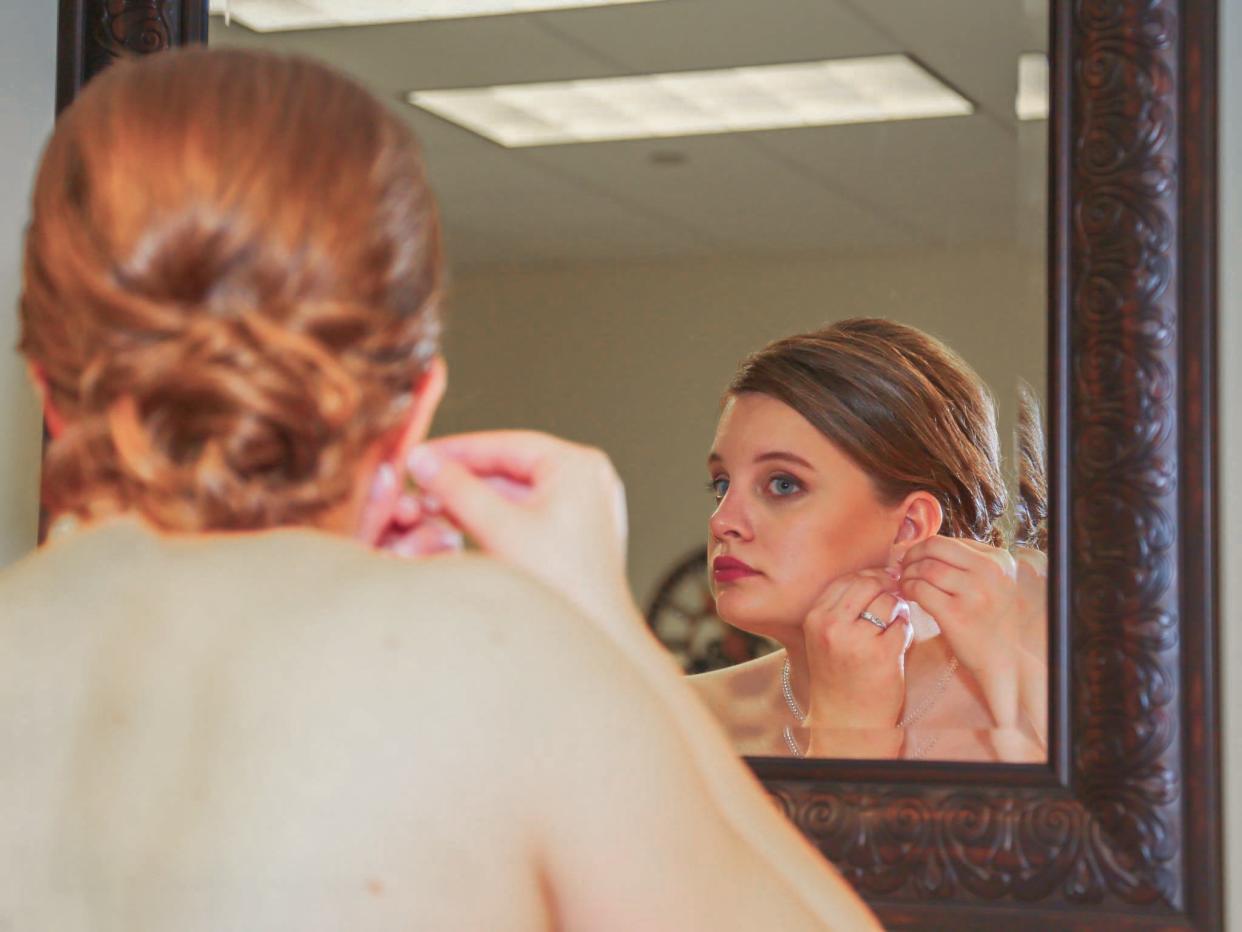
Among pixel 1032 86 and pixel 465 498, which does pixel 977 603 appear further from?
pixel 465 498

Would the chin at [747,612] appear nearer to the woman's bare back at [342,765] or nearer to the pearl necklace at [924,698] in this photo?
the pearl necklace at [924,698]

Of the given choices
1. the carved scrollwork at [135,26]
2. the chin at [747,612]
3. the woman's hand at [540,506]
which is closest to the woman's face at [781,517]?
the chin at [747,612]

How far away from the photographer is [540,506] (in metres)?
0.79

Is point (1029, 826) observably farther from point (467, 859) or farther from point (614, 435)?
point (467, 859)

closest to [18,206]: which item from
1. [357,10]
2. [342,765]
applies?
[357,10]

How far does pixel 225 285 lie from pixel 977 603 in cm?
71

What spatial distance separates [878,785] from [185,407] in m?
0.69

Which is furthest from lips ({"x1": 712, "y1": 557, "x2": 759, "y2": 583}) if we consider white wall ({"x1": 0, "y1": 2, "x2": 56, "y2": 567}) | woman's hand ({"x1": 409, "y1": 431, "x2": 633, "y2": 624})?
white wall ({"x1": 0, "y1": 2, "x2": 56, "y2": 567})

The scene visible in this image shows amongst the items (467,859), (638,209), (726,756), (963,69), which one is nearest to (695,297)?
(638,209)

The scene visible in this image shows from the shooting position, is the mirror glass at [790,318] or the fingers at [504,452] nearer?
the fingers at [504,452]

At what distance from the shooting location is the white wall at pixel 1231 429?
3.47ft

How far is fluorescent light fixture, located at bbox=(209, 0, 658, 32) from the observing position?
1.27m

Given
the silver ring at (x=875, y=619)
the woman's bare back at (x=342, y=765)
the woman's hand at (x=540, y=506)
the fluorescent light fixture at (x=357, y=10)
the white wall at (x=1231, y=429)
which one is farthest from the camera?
the fluorescent light fixture at (x=357, y=10)

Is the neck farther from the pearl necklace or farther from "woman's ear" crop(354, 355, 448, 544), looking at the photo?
"woman's ear" crop(354, 355, 448, 544)
